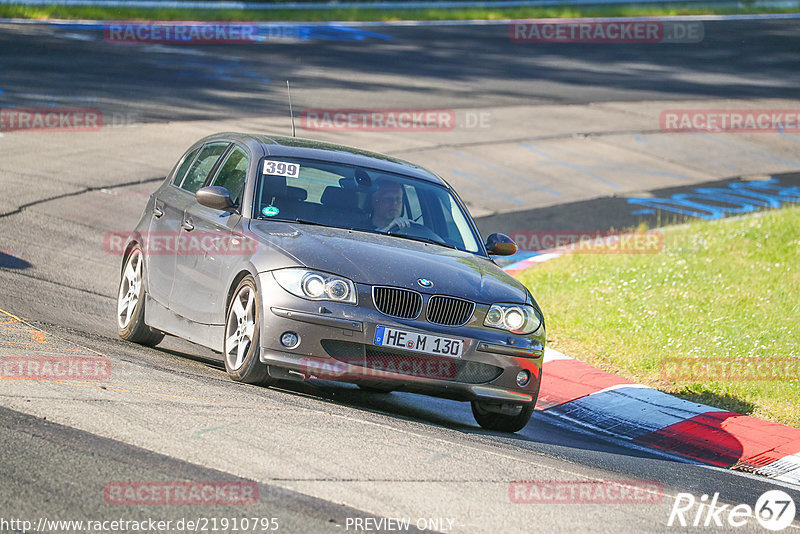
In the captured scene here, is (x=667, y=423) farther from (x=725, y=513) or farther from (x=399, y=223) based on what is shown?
Answer: (x=725, y=513)

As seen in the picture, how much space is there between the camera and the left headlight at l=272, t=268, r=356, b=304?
7.07 meters

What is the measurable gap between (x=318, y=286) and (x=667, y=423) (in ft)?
9.98

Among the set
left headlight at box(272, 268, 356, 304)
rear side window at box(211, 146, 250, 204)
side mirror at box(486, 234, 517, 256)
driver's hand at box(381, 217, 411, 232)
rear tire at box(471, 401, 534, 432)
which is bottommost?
rear tire at box(471, 401, 534, 432)

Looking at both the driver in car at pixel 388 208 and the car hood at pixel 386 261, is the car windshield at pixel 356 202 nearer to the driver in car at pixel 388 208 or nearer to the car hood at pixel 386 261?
the driver in car at pixel 388 208

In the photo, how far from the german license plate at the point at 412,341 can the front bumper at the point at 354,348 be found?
1.0 inches

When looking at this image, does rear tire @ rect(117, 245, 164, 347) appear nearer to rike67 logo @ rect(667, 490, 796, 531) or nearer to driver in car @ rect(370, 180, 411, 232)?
driver in car @ rect(370, 180, 411, 232)

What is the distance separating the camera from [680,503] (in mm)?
6051

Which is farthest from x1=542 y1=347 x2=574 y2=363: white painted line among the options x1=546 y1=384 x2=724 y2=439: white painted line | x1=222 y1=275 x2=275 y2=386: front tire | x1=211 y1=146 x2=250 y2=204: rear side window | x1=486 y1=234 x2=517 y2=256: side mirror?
x1=222 y1=275 x2=275 y2=386: front tire

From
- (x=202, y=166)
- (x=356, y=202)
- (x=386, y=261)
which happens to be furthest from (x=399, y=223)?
(x=202, y=166)

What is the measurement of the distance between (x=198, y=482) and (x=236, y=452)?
1.63 feet

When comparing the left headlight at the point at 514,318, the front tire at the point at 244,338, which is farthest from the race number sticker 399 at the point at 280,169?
the left headlight at the point at 514,318

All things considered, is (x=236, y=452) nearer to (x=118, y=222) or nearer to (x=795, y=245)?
(x=118, y=222)

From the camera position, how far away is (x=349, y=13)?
3653 centimetres

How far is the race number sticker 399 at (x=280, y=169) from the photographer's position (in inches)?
324
